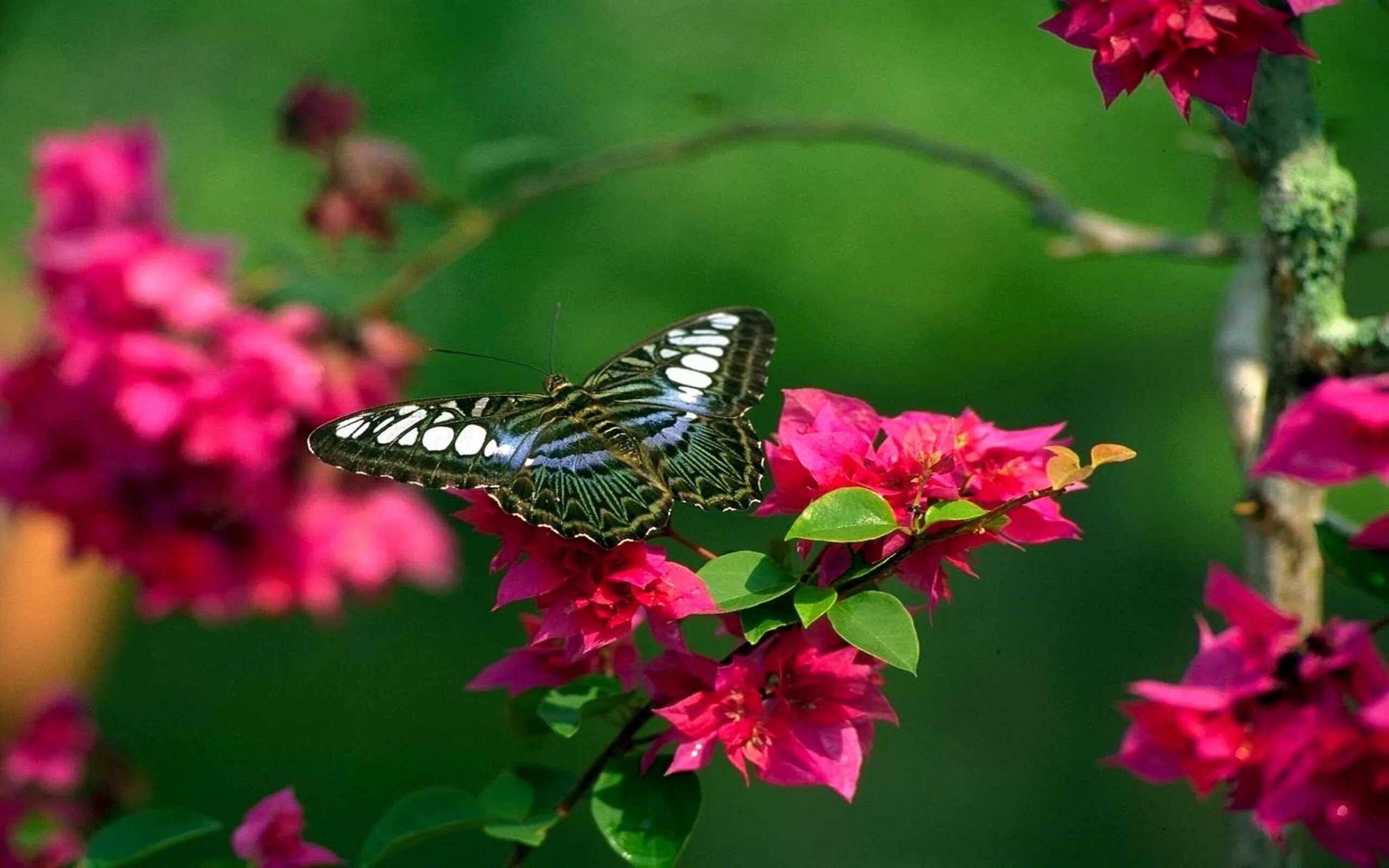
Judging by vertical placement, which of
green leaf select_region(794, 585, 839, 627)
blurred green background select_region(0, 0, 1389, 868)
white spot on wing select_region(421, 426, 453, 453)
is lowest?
blurred green background select_region(0, 0, 1389, 868)

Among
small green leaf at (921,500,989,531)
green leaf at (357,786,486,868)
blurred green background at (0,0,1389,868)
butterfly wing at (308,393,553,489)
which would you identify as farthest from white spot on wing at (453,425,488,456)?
blurred green background at (0,0,1389,868)

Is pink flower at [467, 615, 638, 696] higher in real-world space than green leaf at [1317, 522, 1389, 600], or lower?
lower

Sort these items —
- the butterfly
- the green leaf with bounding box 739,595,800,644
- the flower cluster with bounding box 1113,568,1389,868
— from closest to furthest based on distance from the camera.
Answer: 1. the flower cluster with bounding box 1113,568,1389,868
2. the green leaf with bounding box 739,595,800,644
3. the butterfly

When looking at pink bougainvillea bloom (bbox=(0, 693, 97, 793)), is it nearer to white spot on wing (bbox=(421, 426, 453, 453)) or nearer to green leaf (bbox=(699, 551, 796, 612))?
white spot on wing (bbox=(421, 426, 453, 453))

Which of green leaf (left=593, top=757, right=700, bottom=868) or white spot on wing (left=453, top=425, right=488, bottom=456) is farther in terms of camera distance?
white spot on wing (left=453, top=425, right=488, bottom=456)

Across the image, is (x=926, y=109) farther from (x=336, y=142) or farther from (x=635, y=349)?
(x=635, y=349)

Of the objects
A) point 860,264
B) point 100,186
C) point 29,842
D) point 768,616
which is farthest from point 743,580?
point 860,264
